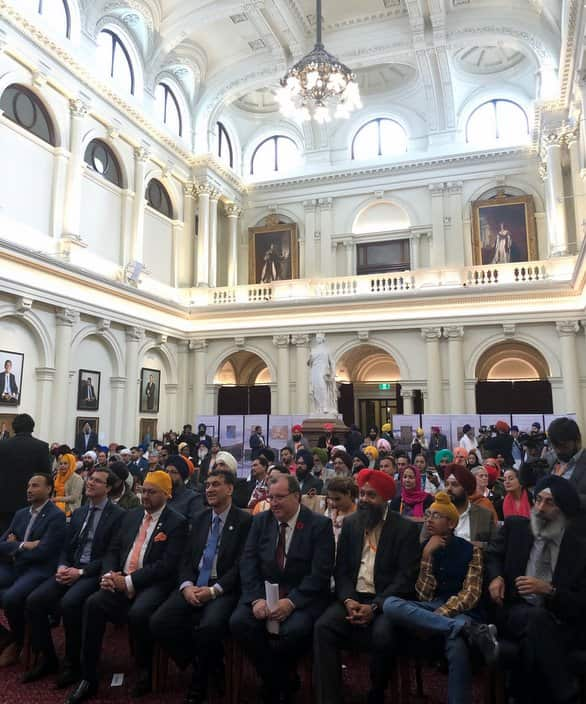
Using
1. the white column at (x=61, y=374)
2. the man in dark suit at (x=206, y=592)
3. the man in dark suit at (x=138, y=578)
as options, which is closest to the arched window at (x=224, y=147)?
the white column at (x=61, y=374)

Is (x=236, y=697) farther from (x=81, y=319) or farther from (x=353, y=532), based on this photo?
(x=81, y=319)

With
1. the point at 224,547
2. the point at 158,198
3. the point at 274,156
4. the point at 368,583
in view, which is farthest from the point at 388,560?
the point at 274,156

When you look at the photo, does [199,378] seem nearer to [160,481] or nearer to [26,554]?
[26,554]

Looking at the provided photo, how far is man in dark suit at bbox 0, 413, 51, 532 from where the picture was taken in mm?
5215

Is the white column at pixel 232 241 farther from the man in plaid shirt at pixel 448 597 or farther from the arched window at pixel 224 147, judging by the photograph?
the man in plaid shirt at pixel 448 597

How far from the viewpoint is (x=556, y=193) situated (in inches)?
691

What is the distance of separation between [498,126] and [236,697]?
70.8ft

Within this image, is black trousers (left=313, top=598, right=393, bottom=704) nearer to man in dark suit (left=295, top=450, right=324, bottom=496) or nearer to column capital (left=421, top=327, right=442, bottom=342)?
man in dark suit (left=295, top=450, right=324, bottom=496)

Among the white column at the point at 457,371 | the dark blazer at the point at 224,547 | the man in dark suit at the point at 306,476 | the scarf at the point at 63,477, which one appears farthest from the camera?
the white column at the point at 457,371

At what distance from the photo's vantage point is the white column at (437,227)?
66.5 ft

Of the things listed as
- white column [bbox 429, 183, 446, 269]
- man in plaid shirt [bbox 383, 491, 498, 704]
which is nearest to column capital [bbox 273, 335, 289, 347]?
white column [bbox 429, 183, 446, 269]

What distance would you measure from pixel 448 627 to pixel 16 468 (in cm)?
397

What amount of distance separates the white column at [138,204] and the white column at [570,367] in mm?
12562

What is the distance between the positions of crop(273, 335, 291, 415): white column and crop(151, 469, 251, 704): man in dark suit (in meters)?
14.7
